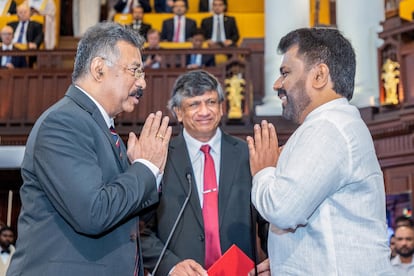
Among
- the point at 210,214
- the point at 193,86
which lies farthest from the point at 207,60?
the point at 210,214

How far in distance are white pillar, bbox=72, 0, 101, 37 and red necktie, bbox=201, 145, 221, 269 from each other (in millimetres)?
9659

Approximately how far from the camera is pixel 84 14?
1253 cm

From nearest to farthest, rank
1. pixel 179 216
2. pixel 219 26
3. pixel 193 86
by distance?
pixel 179 216 < pixel 193 86 < pixel 219 26

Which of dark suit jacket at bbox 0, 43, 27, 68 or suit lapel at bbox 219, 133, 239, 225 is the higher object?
dark suit jacket at bbox 0, 43, 27, 68

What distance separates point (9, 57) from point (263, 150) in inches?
297

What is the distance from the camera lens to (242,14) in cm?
1155

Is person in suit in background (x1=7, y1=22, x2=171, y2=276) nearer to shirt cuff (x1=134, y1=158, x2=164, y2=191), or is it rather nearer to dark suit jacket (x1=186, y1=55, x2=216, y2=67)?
shirt cuff (x1=134, y1=158, x2=164, y2=191)

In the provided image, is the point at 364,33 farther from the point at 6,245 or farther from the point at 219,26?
the point at 6,245

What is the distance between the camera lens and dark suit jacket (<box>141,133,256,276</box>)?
3.09 metres

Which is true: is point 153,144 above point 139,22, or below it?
below

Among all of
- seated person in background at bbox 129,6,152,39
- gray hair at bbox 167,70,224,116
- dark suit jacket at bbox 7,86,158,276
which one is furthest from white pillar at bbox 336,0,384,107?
dark suit jacket at bbox 7,86,158,276

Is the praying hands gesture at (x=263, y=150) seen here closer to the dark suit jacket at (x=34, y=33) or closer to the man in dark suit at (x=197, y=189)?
the man in dark suit at (x=197, y=189)

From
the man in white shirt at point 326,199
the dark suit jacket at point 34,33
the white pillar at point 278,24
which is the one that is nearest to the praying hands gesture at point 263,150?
the man in white shirt at point 326,199

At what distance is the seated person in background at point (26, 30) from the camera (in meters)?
10.3
